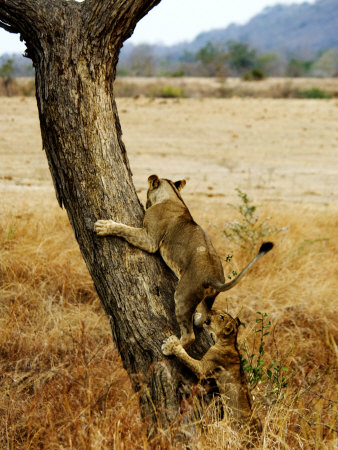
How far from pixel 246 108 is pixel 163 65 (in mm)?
77283

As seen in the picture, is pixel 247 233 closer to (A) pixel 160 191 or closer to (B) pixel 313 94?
(A) pixel 160 191

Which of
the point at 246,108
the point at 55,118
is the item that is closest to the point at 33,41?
the point at 55,118

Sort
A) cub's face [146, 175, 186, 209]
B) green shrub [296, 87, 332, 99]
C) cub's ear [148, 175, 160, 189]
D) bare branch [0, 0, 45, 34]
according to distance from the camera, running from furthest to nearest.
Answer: green shrub [296, 87, 332, 99] → cub's ear [148, 175, 160, 189] → cub's face [146, 175, 186, 209] → bare branch [0, 0, 45, 34]

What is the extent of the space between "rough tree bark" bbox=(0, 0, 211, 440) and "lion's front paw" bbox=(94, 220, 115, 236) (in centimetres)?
6

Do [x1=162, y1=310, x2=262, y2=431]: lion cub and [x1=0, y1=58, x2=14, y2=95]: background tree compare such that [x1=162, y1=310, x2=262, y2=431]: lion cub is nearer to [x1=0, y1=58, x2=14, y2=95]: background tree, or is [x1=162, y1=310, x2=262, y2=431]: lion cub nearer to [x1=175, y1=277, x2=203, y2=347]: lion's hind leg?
[x1=175, y1=277, x2=203, y2=347]: lion's hind leg

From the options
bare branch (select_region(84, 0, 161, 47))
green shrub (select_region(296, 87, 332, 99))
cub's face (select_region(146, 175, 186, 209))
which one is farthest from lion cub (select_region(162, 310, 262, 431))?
green shrub (select_region(296, 87, 332, 99))

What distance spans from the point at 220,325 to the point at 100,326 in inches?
78.0

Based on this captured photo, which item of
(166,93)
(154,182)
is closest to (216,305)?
(154,182)

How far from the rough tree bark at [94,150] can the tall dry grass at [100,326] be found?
326 mm

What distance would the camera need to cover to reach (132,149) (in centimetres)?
1530

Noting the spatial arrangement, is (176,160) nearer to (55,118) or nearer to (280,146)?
(280,146)

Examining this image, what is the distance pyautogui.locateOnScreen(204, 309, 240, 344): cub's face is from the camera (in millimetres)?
3119

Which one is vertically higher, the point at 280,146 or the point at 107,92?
the point at 107,92

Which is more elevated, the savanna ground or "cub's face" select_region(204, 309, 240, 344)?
"cub's face" select_region(204, 309, 240, 344)
